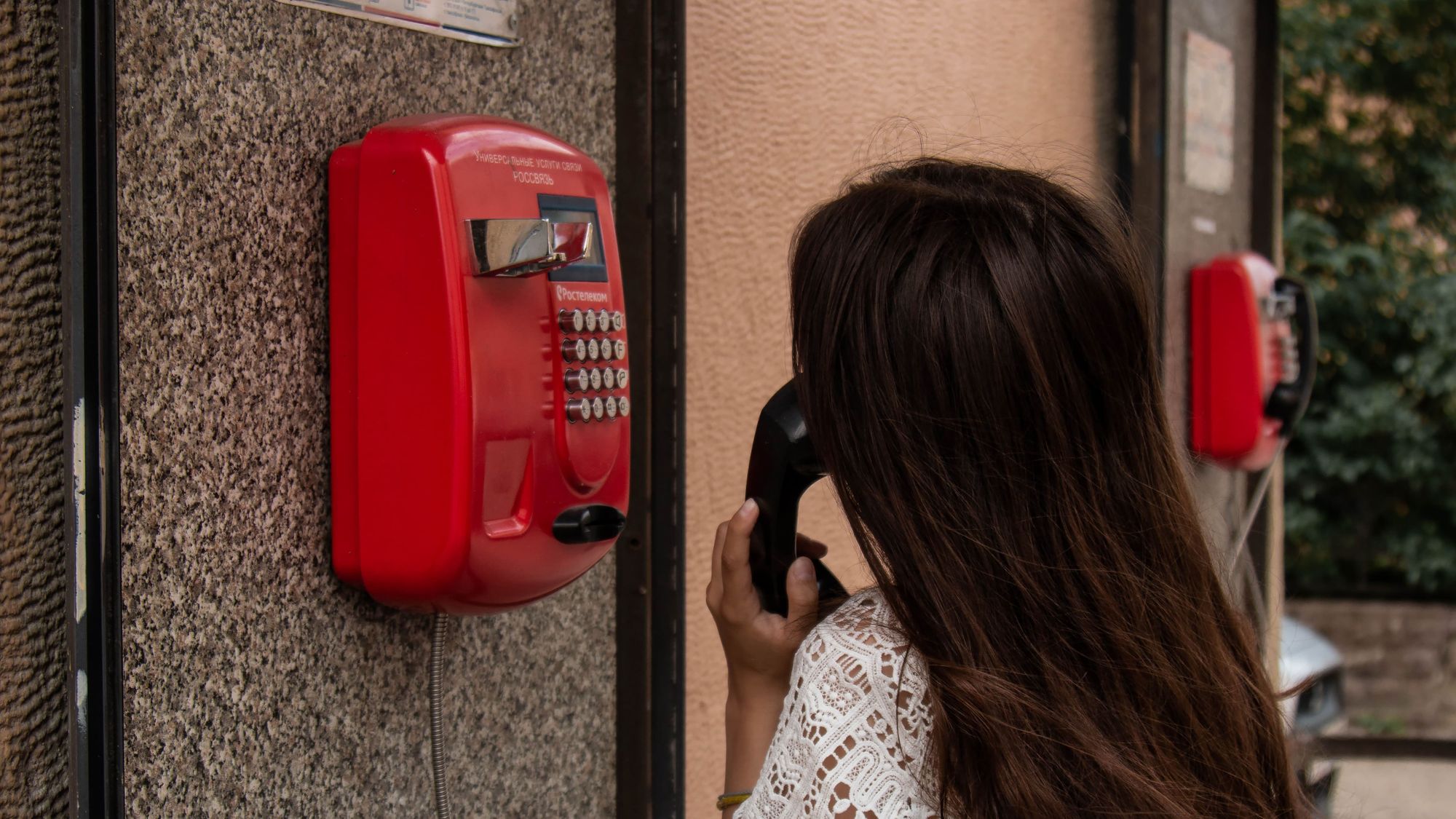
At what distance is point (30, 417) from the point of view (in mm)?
1003

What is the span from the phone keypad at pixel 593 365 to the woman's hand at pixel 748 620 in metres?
0.17

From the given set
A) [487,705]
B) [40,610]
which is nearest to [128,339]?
[40,610]

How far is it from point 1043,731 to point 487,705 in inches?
25.0

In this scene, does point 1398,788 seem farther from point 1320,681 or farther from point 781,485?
point 781,485

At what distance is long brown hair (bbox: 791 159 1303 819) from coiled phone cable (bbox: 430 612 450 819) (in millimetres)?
453

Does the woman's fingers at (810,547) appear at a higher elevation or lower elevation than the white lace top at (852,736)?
higher

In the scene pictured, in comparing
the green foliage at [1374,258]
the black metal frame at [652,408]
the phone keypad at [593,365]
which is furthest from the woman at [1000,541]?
the green foliage at [1374,258]

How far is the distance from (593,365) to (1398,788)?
416cm

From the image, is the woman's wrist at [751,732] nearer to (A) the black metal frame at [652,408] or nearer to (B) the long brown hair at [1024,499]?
(B) the long brown hair at [1024,499]

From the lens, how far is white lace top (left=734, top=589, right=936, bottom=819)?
898 millimetres

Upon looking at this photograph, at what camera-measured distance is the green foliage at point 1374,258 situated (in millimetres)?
5090

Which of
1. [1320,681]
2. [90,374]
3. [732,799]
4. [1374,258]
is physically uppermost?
[1374,258]

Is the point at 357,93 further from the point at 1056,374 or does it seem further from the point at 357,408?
the point at 1056,374

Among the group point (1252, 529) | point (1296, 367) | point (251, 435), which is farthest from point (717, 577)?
point (1252, 529)
